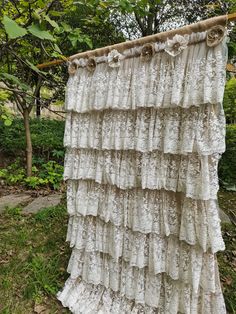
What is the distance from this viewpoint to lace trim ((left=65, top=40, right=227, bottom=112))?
3.67 feet

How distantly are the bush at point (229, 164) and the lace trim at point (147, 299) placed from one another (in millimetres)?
2465

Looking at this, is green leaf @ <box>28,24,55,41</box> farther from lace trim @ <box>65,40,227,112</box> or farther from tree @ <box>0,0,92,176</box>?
lace trim @ <box>65,40,227,112</box>

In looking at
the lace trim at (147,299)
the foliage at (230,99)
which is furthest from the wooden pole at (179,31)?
the foliage at (230,99)

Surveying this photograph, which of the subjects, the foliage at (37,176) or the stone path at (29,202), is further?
the foliage at (37,176)

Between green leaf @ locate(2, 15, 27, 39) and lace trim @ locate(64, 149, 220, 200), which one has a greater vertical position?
green leaf @ locate(2, 15, 27, 39)

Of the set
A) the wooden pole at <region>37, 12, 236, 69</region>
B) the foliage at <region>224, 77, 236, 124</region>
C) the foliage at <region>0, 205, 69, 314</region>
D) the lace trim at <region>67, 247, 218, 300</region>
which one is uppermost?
the foliage at <region>224, 77, 236, 124</region>

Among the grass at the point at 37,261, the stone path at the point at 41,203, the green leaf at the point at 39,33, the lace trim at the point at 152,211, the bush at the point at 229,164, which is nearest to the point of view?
the green leaf at the point at 39,33

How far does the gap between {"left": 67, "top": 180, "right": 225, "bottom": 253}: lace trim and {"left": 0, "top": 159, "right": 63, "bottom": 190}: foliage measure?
84.9 inches

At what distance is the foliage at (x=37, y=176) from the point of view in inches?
148

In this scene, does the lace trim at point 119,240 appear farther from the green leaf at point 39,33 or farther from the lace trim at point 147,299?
the green leaf at point 39,33

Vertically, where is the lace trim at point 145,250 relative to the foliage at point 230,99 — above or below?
below

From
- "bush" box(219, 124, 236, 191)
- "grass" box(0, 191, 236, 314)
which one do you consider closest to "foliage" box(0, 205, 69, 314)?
"grass" box(0, 191, 236, 314)

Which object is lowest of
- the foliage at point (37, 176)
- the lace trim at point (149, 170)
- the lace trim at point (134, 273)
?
the lace trim at point (134, 273)

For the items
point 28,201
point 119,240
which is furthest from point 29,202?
point 119,240
